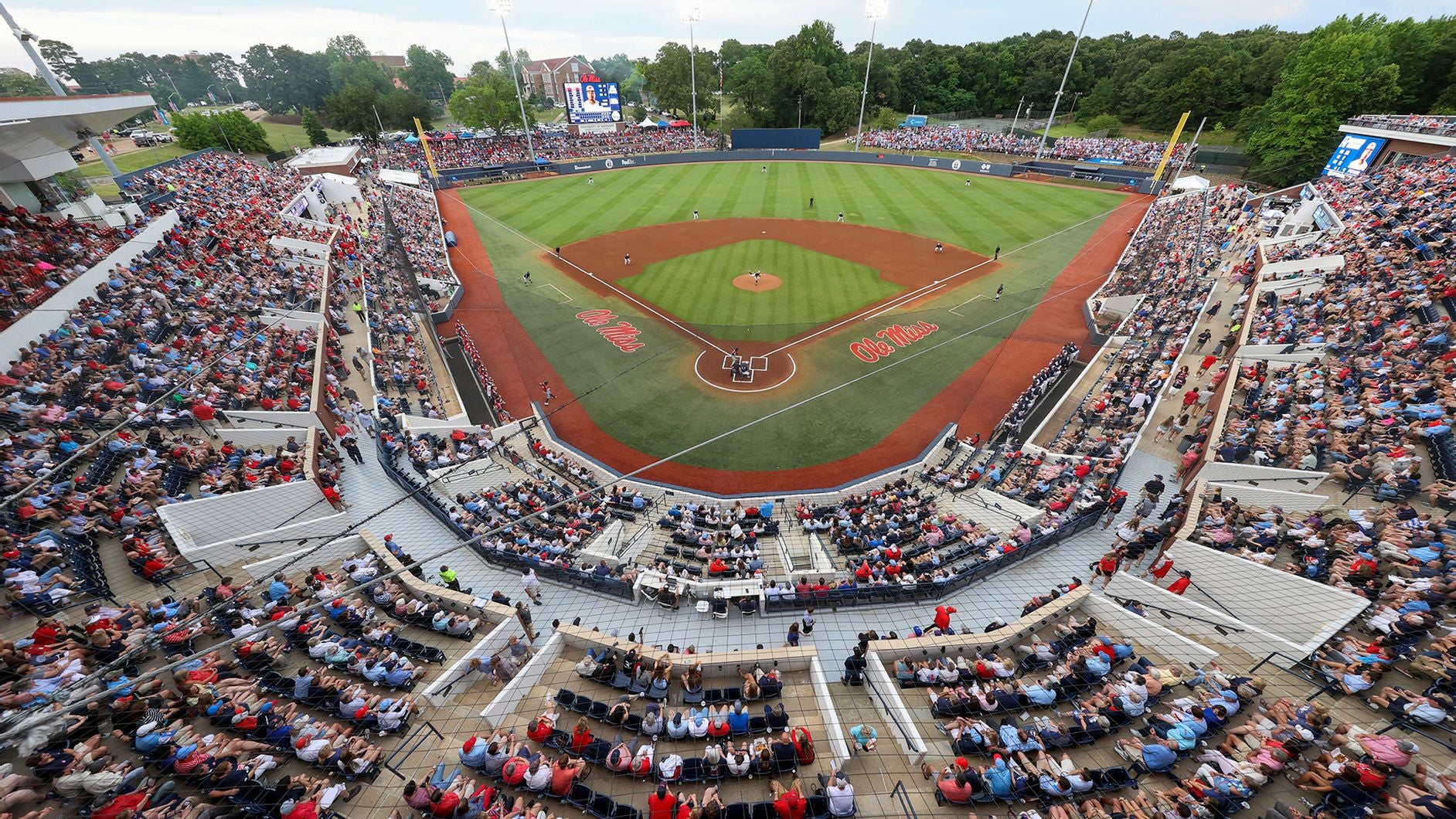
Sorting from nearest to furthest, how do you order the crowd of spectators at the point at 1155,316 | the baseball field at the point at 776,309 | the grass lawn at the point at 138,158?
Result: the crowd of spectators at the point at 1155,316 < the baseball field at the point at 776,309 < the grass lawn at the point at 138,158

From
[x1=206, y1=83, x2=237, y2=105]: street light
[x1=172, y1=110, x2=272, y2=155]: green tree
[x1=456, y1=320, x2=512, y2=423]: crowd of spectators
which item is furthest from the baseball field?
[x1=206, y1=83, x2=237, y2=105]: street light

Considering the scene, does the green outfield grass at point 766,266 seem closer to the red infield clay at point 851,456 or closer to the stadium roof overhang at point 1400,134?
the red infield clay at point 851,456

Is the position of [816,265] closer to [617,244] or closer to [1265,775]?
[617,244]

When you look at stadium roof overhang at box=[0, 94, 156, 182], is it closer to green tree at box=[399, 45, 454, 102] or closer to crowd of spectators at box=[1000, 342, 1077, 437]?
crowd of spectators at box=[1000, 342, 1077, 437]

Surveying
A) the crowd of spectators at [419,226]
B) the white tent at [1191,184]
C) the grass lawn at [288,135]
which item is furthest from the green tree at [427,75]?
the white tent at [1191,184]

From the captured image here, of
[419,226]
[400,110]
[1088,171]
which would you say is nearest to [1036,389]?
[419,226]
